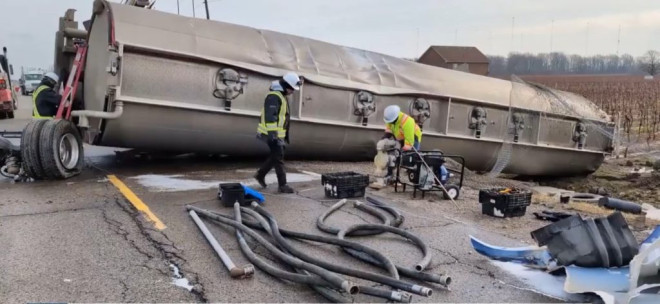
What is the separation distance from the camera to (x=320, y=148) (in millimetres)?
9266

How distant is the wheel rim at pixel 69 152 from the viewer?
24.3ft

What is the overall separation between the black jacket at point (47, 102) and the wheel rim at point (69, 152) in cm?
85

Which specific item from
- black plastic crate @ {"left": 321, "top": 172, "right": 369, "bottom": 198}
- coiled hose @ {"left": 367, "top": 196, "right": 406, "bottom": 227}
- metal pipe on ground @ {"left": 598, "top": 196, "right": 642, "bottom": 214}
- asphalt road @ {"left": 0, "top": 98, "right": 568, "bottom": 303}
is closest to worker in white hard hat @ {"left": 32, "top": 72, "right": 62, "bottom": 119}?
asphalt road @ {"left": 0, "top": 98, "right": 568, "bottom": 303}

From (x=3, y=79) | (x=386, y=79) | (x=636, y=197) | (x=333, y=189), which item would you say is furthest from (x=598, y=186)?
(x=3, y=79)

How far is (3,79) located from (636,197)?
773 inches

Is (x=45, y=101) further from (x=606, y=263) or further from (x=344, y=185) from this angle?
(x=606, y=263)

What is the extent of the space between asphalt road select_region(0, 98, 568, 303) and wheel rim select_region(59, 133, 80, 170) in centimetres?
44

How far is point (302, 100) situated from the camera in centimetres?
858

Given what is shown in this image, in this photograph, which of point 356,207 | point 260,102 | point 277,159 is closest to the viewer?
point 356,207

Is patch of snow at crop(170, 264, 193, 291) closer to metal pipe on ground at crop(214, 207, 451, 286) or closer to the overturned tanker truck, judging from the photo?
metal pipe on ground at crop(214, 207, 451, 286)

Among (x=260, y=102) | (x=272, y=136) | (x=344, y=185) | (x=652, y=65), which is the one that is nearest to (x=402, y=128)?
(x=344, y=185)

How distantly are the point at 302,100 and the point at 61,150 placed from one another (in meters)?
3.65

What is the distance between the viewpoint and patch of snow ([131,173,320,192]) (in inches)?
272

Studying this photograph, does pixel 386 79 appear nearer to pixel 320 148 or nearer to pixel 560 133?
pixel 320 148
